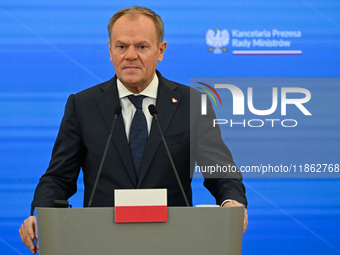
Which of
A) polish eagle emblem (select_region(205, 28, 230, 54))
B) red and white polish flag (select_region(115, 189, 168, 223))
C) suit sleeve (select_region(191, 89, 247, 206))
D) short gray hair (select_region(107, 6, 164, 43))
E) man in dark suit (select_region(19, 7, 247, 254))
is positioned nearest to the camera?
red and white polish flag (select_region(115, 189, 168, 223))

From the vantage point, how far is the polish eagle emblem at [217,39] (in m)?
2.94

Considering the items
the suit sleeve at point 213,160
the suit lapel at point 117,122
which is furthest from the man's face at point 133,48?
the suit sleeve at point 213,160

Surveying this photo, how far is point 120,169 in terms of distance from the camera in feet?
6.17

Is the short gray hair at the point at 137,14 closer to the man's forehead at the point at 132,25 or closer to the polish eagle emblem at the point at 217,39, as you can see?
the man's forehead at the point at 132,25

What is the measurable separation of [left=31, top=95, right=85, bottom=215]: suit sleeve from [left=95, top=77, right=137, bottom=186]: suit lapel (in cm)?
14

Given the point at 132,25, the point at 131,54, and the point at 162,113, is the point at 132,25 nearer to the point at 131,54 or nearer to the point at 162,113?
the point at 131,54

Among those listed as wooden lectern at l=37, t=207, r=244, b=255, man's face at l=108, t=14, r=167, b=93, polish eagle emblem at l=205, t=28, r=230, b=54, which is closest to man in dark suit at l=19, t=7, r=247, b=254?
man's face at l=108, t=14, r=167, b=93

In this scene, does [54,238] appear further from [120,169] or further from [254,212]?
[254,212]

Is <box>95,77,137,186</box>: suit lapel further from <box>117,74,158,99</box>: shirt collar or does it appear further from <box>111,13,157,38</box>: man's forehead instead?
<box>111,13,157,38</box>: man's forehead

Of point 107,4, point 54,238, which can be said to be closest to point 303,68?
point 107,4

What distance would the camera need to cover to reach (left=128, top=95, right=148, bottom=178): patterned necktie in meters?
1.90

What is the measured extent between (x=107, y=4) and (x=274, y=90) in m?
1.29

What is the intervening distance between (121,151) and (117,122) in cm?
14

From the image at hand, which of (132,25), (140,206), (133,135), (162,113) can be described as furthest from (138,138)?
(140,206)
